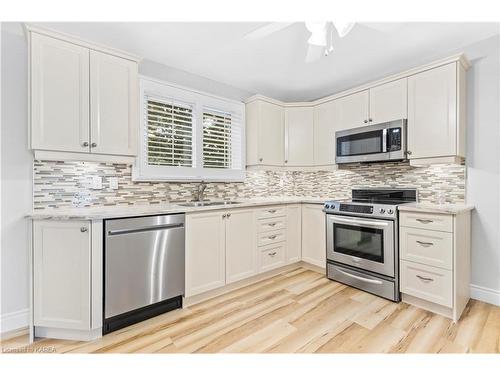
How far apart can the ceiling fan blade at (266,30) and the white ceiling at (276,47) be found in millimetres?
46

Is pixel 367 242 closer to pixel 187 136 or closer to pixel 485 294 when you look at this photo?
pixel 485 294

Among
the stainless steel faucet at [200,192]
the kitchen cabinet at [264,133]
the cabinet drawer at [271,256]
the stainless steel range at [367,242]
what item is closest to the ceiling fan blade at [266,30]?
the kitchen cabinet at [264,133]

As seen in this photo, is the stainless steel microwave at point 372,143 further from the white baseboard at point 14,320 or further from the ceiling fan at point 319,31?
the white baseboard at point 14,320

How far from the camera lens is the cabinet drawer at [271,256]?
2914 mm

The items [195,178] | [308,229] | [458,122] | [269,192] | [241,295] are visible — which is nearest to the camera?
[458,122]

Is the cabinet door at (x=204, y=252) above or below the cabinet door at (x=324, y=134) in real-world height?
below

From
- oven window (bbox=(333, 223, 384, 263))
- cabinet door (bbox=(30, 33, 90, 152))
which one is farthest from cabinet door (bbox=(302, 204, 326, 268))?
cabinet door (bbox=(30, 33, 90, 152))

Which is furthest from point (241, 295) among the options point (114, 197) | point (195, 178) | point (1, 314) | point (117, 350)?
point (1, 314)

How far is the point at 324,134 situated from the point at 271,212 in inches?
54.0

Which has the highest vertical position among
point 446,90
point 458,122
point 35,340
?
point 446,90

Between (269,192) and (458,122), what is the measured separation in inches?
92.2

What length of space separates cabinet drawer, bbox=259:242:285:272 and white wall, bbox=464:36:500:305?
6.37ft
